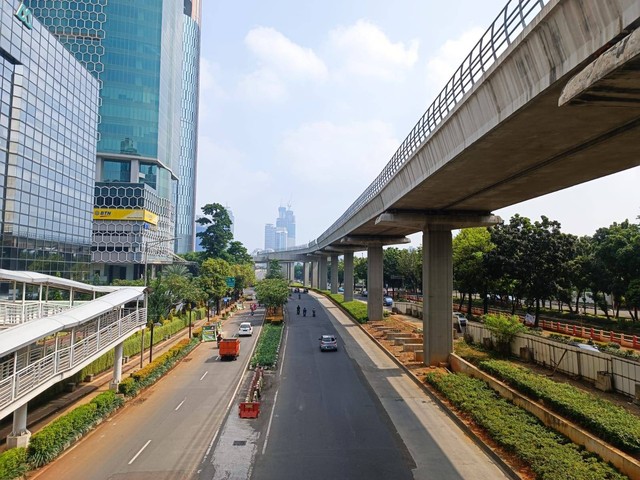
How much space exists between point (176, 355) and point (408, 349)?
16.5 metres

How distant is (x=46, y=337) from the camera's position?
59.4 feet

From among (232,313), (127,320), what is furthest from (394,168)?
(232,313)

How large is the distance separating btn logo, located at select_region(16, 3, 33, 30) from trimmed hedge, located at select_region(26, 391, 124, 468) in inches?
1539

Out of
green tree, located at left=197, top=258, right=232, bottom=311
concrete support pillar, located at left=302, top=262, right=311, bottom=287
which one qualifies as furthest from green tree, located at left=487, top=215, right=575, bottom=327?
concrete support pillar, located at left=302, top=262, right=311, bottom=287

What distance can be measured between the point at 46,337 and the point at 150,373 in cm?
816

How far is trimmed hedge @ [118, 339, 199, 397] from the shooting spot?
2183 cm

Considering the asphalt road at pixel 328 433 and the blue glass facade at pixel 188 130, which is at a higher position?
the blue glass facade at pixel 188 130

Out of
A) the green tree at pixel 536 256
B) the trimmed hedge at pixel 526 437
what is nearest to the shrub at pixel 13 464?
the trimmed hedge at pixel 526 437

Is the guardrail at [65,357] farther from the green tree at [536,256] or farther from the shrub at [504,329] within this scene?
the green tree at [536,256]

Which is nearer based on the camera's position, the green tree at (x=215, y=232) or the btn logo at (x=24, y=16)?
the btn logo at (x=24, y=16)

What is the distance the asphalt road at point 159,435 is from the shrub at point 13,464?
0.61 meters

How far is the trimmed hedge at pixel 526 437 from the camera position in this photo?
12211 millimetres

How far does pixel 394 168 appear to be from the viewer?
26141 mm

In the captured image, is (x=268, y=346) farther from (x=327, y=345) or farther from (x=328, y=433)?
(x=328, y=433)
